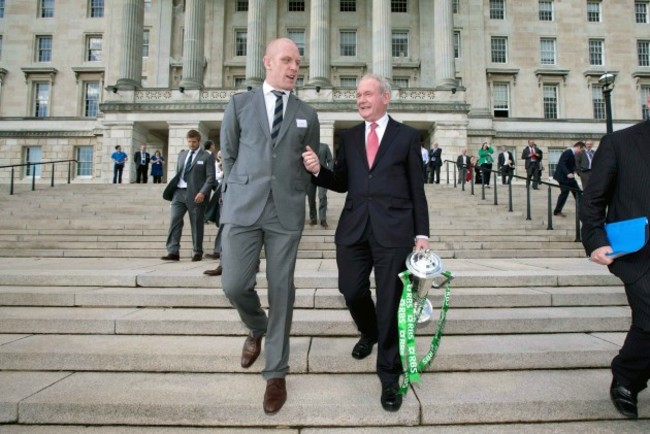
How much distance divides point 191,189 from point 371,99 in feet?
17.2

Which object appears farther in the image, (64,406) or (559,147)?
(559,147)

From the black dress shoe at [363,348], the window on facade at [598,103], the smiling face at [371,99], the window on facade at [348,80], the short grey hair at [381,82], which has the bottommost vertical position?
the black dress shoe at [363,348]

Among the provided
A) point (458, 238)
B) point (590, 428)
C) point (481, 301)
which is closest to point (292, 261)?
point (590, 428)

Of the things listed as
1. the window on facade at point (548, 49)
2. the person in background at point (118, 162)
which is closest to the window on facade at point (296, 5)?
the person in background at point (118, 162)

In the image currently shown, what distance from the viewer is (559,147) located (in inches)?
1228

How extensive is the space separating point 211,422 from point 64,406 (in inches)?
39.6

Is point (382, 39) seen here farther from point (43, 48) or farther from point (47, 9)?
point (47, 9)

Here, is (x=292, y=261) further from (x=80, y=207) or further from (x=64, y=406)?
(x=80, y=207)

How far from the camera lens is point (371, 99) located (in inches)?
114

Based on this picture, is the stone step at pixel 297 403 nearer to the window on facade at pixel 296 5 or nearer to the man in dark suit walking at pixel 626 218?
the man in dark suit walking at pixel 626 218

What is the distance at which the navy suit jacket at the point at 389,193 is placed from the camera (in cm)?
283

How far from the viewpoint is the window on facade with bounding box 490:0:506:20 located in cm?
3294

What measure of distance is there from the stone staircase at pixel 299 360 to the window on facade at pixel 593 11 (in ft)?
125

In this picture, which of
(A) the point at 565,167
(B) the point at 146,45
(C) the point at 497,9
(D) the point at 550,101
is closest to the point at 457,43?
(C) the point at 497,9
